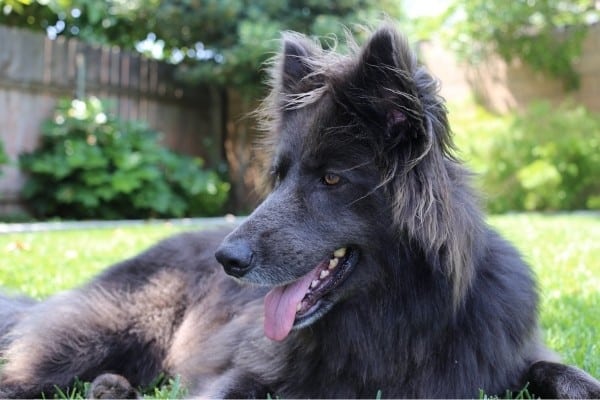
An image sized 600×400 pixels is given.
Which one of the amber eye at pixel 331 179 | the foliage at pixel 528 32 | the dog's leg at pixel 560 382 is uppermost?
the foliage at pixel 528 32

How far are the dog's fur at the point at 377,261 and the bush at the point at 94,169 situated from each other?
8.29 m

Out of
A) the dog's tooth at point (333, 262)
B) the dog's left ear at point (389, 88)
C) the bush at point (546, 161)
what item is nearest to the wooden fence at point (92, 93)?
the bush at point (546, 161)

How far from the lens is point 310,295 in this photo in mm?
2512

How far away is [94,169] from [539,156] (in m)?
8.80

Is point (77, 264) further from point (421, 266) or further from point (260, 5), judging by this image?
point (260, 5)

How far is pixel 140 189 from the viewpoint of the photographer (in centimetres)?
1145

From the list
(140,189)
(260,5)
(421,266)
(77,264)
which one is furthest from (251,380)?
(260,5)

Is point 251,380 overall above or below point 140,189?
above

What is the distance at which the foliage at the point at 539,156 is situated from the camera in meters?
12.4

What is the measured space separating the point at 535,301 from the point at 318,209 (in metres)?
1.11

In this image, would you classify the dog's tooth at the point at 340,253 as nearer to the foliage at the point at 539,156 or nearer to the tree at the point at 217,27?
the tree at the point at 217,27

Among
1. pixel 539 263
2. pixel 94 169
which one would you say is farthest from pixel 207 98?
pixel 539 263

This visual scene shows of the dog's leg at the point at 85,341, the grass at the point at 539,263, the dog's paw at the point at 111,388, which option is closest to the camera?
the dog's paw at the point at 111,388

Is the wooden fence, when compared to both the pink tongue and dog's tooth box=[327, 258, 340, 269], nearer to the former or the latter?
the pink tongue
